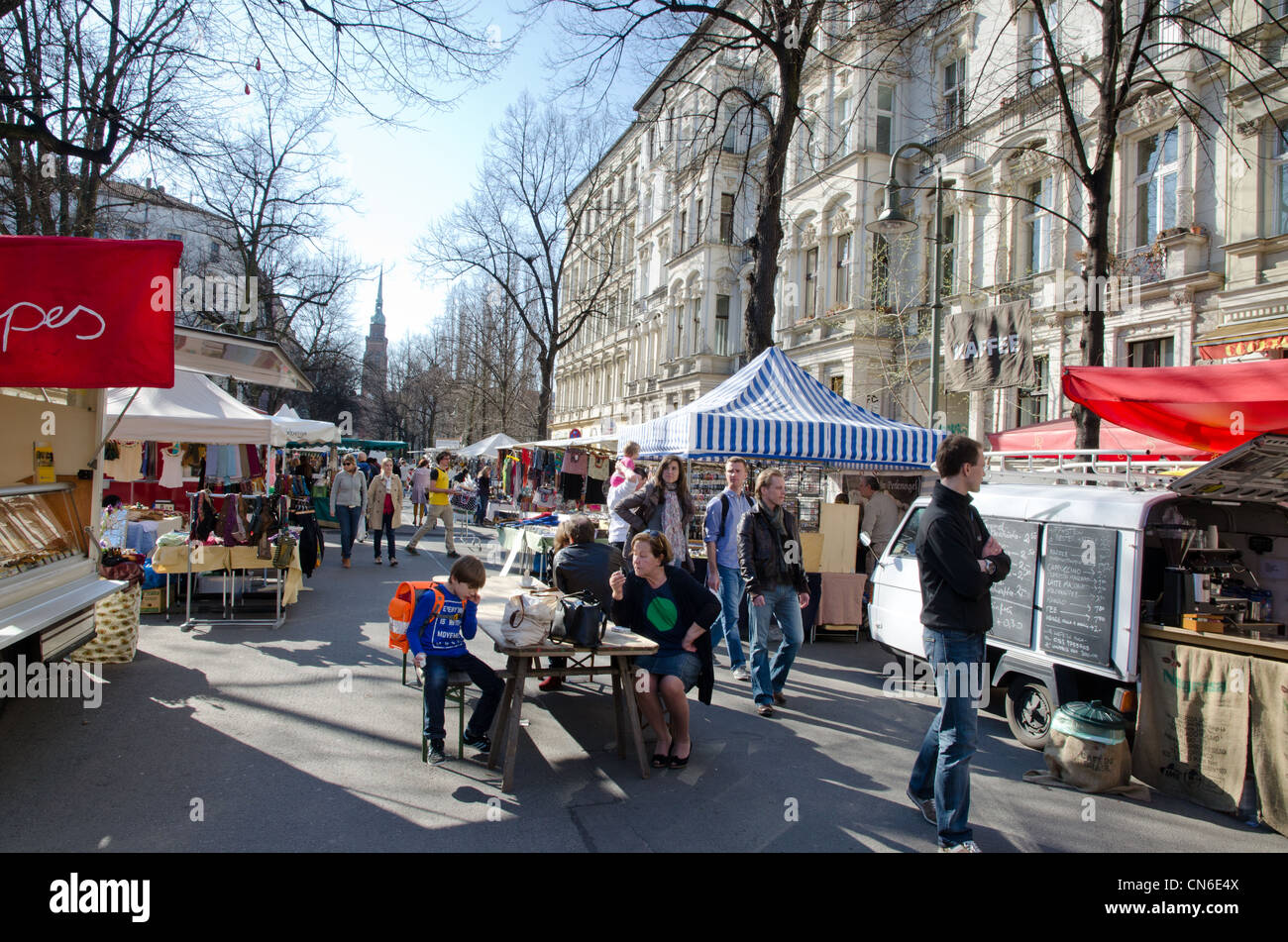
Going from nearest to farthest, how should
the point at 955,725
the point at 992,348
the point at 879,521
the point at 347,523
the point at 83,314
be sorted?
the point at 955,725 < the point at 83,314 < the point at 879,521 < the point at 992,348 < the point at 347,523

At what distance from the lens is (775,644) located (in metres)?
8.75

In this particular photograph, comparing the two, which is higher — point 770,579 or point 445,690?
point 770,579

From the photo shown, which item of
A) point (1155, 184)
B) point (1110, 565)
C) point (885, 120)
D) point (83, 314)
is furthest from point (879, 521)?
point (885, 120)

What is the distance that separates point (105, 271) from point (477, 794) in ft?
12.2

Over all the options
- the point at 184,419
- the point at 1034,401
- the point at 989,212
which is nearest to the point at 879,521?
the point at 184,419

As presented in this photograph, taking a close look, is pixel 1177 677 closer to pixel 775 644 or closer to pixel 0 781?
pixel 775 644

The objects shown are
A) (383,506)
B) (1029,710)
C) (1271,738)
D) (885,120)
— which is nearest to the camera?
(1271,738)

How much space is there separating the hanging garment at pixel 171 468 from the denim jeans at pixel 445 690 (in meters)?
12.2

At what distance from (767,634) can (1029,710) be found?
1969 millimetres

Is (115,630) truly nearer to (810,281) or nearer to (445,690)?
(445,690)

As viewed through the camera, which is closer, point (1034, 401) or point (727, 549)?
point (727, 549)

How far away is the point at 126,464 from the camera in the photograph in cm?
1414

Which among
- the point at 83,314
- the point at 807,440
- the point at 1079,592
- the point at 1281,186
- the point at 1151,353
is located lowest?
the point at 1079,592
